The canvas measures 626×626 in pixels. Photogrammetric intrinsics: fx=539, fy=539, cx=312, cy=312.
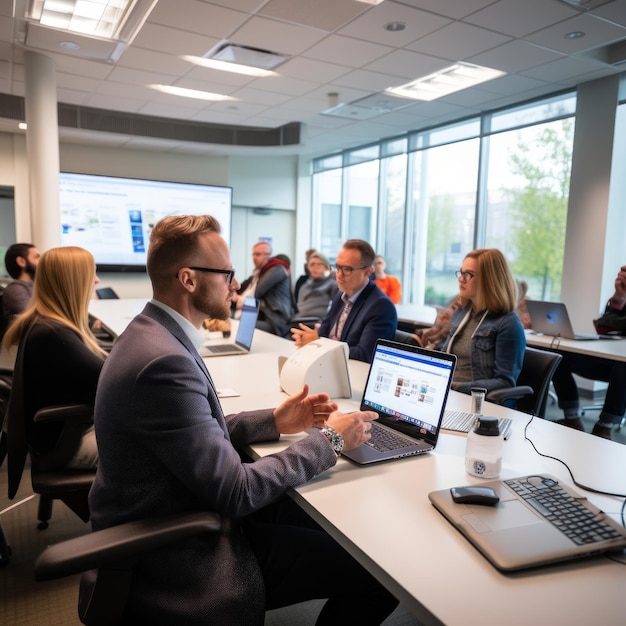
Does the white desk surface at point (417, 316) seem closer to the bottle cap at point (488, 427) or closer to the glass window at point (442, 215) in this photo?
the glass window at point (442, 215)

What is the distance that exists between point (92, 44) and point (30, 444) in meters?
3.75

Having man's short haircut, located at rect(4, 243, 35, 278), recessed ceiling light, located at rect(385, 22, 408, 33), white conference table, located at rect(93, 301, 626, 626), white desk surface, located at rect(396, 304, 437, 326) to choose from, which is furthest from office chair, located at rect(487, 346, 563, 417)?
man's short haircut, located at rect(4, 243, 35, 278)

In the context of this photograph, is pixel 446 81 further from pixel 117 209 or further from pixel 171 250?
pixel 117 209

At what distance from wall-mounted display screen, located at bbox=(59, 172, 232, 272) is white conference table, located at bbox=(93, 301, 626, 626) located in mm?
7073

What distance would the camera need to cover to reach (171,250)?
1.42 metres

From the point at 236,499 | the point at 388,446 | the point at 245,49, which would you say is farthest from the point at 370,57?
the point at 236,499

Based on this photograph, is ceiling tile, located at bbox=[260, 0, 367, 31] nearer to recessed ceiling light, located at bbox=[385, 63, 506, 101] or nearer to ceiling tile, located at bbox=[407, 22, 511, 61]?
ceiling tile, located at bbox=[407, 22, 511, 61]

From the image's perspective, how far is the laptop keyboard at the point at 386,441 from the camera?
1.59 m

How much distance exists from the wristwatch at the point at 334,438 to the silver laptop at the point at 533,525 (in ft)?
0.97

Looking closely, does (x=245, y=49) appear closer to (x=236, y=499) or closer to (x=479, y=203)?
(x=479, y=203)

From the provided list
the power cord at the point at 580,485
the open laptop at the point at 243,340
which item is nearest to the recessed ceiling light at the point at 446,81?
the open laptop at the point at 243,340

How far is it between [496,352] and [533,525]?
1.60m

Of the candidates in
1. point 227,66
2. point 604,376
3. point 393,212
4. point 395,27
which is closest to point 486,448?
point 604,376

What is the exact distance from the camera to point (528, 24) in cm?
381
